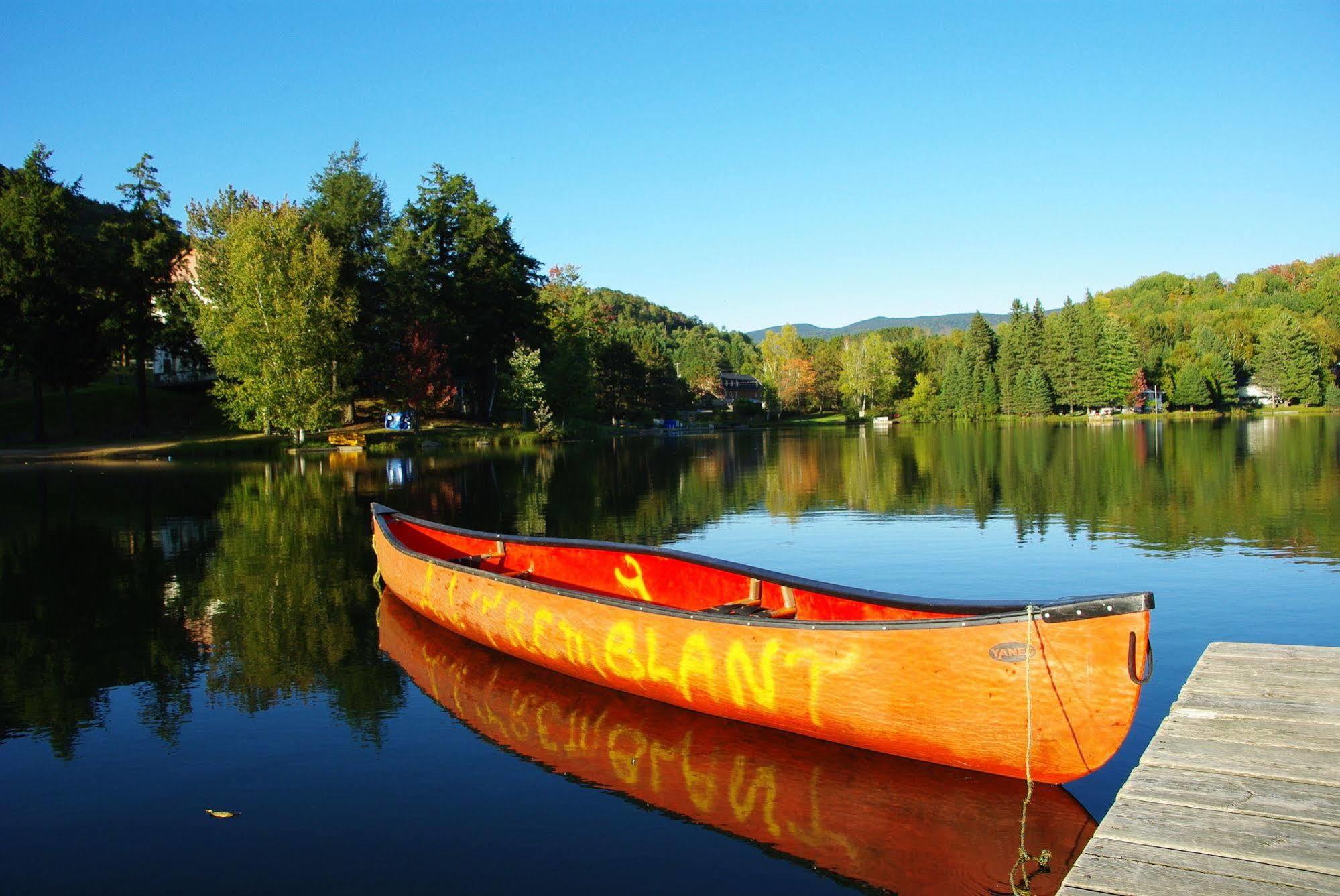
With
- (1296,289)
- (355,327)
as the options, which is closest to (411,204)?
(355,327)

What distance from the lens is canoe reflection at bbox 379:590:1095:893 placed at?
17.8 ft

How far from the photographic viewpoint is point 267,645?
10.4 metres

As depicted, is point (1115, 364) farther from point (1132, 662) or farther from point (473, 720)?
point (1132, 662)

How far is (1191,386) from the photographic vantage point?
3661 inches

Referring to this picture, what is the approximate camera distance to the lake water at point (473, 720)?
18.2ft

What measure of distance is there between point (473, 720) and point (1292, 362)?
107 metres

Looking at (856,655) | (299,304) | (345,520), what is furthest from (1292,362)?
(856,655)

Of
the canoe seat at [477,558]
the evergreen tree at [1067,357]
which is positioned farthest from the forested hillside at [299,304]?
the evergreen tree at [1067,357]

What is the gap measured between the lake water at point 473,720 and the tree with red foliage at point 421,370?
1150 inches

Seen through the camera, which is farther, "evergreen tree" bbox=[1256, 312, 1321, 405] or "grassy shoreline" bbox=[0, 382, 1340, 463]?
"evergreen tree" bbox=[1256, 312, 1321, 405]

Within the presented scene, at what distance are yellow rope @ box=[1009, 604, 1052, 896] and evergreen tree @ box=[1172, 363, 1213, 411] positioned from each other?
100m

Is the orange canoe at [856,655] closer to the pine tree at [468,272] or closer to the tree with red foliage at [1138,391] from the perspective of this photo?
the pine tree at [468,272]

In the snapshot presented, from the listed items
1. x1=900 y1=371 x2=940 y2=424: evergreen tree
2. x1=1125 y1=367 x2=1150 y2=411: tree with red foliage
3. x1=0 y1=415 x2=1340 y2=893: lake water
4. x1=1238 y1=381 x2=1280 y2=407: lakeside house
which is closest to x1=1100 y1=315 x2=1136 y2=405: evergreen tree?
x1=1125 y1=367 x2=1150 y2=411: tree with red foliage

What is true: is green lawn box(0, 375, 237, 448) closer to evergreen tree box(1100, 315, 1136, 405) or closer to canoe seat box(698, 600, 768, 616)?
canoe seat box(698, 600, 768, 616)
